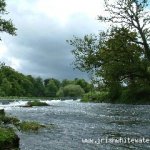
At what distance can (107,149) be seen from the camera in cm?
2034

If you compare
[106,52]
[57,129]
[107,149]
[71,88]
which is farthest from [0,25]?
[71,88]

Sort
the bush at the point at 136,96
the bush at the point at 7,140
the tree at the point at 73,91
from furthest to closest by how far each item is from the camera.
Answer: the tree at the point at 73,91, the bush at the point at 136,96, the bush at the point at 7,140

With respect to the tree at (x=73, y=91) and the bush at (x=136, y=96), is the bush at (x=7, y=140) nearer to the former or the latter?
the bush at (x=136, y=96)

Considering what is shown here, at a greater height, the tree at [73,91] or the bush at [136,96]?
the tree at [73,91]

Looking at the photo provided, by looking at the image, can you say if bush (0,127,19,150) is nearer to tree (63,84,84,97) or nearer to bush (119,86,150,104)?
bush (119,86,150,104)

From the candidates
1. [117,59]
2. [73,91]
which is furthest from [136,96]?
[73,91]

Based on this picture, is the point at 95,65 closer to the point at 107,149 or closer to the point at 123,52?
the point at 123,52

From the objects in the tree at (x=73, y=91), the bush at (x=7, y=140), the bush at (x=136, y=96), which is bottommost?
the bush at (x=7, y=140)

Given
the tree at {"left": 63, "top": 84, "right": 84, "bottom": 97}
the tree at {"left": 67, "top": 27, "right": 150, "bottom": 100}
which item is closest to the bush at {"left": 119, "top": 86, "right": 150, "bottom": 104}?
the tree at {"left": 67, "top": 27, "right": 150, "bottom": 100}

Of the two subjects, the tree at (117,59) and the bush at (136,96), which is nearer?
the tree at (117,59)

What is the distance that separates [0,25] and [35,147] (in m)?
14.5

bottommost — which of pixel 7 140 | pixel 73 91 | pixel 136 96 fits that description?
pixel 7 140

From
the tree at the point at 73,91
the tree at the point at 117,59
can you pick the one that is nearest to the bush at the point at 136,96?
the tree at the point at 117,59

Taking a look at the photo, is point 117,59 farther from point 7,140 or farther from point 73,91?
point 73,91
